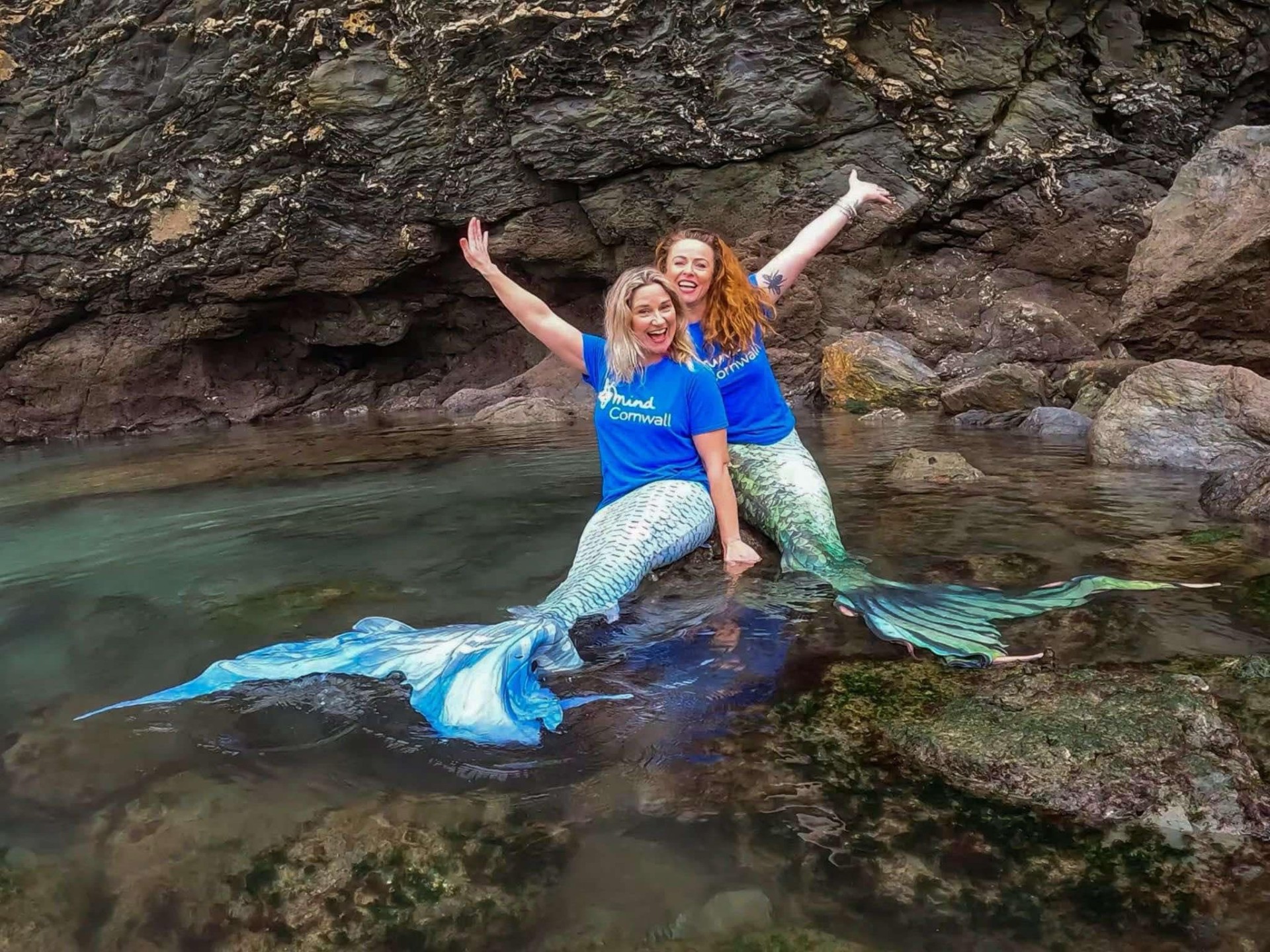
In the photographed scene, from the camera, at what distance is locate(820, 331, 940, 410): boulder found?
38.5ft

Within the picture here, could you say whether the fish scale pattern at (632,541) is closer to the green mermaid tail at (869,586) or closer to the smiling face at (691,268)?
the green mermaid tail at (869,586)

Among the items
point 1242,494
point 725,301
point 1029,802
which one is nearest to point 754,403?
point 725,301

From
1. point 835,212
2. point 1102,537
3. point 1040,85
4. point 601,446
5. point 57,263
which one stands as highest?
point 1040,85

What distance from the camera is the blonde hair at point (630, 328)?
3711mm

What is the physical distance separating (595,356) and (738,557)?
1.12m

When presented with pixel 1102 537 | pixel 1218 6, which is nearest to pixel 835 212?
pixel 1102 537

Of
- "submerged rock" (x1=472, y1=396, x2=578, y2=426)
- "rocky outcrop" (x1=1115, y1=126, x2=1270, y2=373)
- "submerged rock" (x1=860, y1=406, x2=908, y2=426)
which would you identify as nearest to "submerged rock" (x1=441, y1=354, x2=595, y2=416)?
"submerged rock" (x1=472, y1=396, x2=578, y2=426)

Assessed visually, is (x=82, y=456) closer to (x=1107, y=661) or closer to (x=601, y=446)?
(x=601, y=446)

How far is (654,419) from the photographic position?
3.83m

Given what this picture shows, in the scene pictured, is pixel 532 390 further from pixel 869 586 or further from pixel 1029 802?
pixel 1029 802

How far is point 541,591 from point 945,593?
1.70 meters

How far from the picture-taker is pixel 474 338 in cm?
1922

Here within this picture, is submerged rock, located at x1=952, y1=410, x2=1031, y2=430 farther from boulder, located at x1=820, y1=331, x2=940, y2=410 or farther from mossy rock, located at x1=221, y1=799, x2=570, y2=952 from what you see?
mossy rock, located at x1=221, y1=799, x2=570, y2=952

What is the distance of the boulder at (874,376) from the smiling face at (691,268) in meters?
8.19
